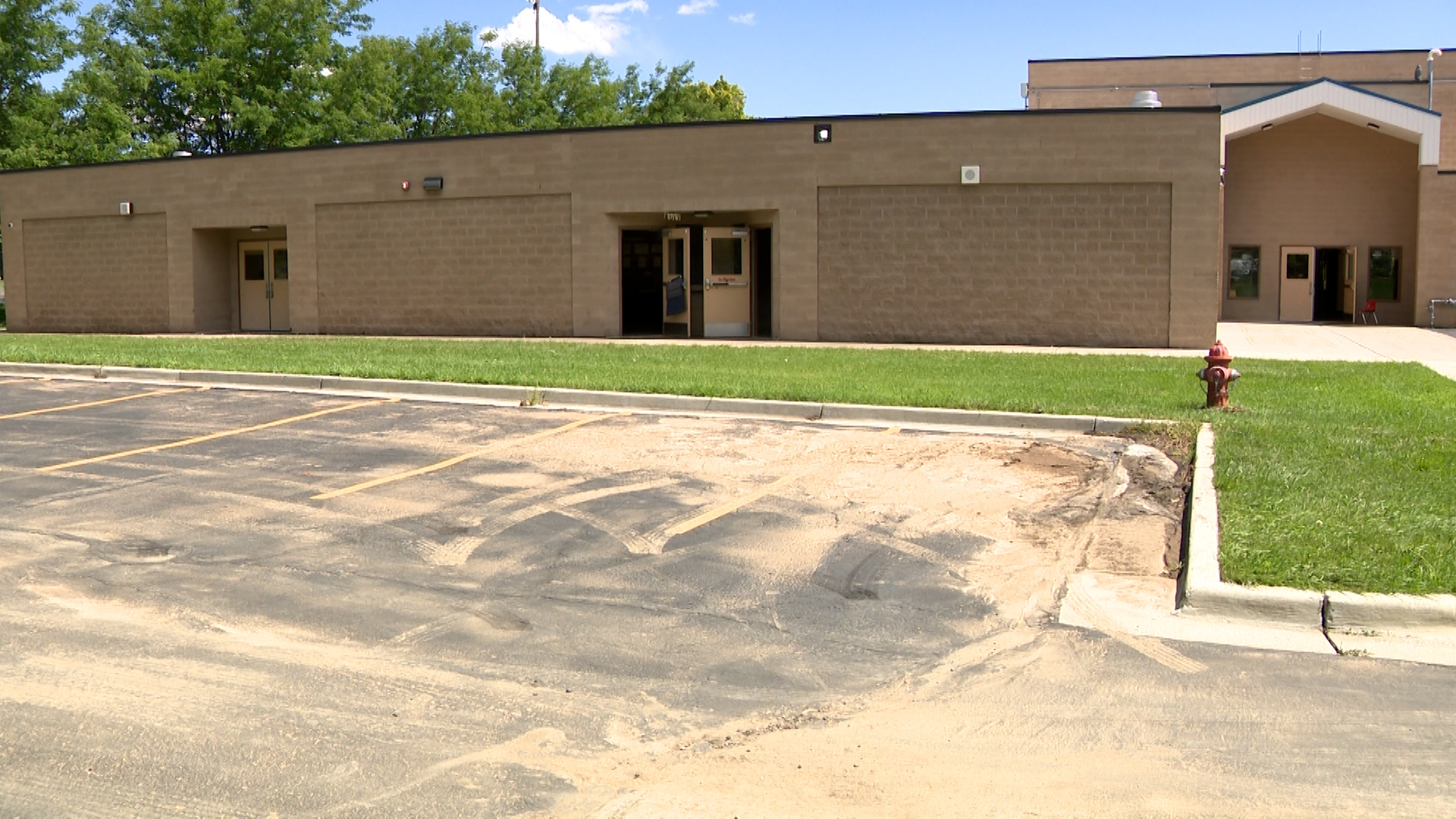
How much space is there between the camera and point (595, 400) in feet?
46.9

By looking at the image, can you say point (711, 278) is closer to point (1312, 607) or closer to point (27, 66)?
point (1312, 607)

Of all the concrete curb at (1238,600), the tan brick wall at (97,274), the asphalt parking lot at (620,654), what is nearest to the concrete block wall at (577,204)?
the tan brick wall at (97,274)

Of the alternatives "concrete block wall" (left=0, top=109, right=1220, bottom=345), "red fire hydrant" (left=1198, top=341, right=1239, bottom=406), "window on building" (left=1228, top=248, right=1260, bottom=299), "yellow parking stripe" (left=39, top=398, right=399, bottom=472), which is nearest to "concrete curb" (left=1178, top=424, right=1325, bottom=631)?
"red fire hydrant" (left=1198, top=341, right=1239, bottom=406)

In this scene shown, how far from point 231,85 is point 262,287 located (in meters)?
17.7

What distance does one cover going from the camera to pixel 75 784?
4.35m

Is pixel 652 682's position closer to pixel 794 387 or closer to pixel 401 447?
pixel 401 447

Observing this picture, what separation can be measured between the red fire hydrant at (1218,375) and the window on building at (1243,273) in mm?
24598

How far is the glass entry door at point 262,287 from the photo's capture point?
97.2 ft

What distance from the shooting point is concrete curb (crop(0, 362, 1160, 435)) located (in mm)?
12562

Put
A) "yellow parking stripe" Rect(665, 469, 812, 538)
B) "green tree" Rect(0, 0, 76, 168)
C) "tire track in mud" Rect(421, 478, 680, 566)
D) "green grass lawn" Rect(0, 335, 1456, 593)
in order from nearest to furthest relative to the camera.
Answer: "green grass lawn" Rect(0, 335, 1456, 593) < "tire track in mud" Rect(421, 478, 680, 566) < "yellow parking stripe" Rect(665, 469, 812, 538) < "green tree" Rect(0, 0, 76, 168)

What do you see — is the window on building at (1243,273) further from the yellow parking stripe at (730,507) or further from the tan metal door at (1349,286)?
the yellow parking stripe at (730,507)

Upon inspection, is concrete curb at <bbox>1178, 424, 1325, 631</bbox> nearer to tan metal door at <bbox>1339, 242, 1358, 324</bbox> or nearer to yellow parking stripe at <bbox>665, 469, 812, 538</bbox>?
yellow parking stripe at <bbox>665, 469, 812, 538</bbox>

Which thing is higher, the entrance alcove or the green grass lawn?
the entrance alcove

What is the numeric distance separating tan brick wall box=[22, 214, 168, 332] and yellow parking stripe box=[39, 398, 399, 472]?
703 inches
